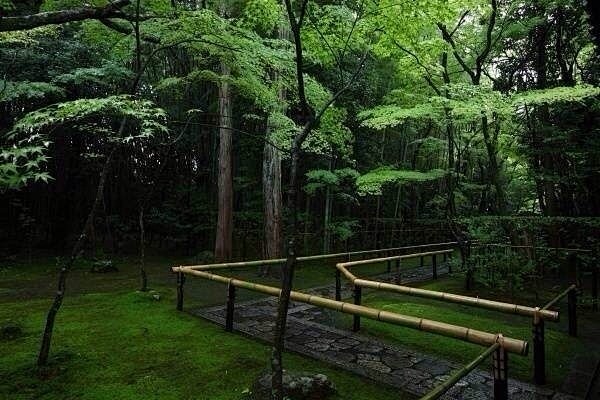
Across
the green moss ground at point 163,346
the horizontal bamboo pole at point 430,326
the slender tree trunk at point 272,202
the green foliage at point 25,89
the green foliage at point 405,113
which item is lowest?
the green moss ground at point 163,346

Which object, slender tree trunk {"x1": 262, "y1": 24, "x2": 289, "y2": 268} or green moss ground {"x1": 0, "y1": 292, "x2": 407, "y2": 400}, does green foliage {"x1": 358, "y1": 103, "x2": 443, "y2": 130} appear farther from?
green moss ground {"x1": 0, "y1": 292, "x2": 407, "y2": 400}

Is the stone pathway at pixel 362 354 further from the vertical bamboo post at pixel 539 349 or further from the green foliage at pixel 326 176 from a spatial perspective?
the green foliage at pixel 326 176

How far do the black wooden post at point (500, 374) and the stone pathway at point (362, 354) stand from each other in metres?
0.83

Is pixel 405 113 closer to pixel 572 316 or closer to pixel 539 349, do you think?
pixel 572 316

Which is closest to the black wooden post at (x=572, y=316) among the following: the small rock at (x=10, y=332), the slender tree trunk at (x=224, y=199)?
the small rock at (x=10, y=332)

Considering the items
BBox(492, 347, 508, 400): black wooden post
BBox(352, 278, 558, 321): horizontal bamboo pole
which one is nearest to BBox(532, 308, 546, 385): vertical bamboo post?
BBox(352, 278, 558, 321): horizontal bamboo pole

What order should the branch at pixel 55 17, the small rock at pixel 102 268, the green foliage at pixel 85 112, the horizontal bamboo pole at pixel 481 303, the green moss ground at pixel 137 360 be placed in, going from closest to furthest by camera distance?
the green foliage at pixel 85 112, the green moss ground at pixel 137 360, the horizontal bamboo pole at pixel 481 303, the branch at pixel 55 17, the small rock at pixel 102 268

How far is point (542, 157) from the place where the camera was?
43.6 ft

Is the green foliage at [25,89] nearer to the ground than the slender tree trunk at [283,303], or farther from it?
farther from it

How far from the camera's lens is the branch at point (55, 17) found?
4.50 metres

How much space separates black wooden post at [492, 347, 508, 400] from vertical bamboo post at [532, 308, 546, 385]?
54.1 inches

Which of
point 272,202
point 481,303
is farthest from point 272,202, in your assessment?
point 481,303

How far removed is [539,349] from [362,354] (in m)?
2.05

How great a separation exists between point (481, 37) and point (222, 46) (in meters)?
10.3
